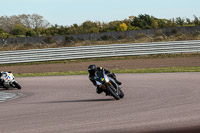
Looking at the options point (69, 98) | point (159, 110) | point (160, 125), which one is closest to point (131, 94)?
Result: point (69, 98)

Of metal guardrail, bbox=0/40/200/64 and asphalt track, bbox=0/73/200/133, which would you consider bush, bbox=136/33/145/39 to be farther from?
asphalt track, bbox=0/73/200/133

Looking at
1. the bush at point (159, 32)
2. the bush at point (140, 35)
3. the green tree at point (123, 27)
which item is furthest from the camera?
the green tree at point (123, 27)

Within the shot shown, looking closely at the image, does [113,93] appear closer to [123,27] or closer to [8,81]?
[8,81]

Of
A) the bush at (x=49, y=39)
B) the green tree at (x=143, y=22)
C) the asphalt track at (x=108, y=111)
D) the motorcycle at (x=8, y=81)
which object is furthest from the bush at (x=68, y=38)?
the asphalt track at (x=108, y=111)

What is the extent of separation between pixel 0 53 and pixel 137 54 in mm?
9711

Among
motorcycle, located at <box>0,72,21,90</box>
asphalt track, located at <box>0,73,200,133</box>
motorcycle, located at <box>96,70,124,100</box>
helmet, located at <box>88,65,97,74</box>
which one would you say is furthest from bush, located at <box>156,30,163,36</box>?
helmet, located at <box>88,65,97,74</box>

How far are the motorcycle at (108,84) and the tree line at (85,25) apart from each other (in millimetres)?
39417

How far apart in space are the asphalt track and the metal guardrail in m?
12.7

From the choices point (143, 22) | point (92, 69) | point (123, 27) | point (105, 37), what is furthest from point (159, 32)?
point (92, 69)

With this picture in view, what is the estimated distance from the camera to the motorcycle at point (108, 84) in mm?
12094

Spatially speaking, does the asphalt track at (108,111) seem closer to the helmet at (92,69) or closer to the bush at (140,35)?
the helmet at (92,69)

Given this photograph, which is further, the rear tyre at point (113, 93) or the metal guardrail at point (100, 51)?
the metal guardrail at point (100, 51)

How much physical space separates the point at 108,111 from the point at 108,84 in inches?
89.7

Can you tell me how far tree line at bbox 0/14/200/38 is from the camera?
178 feet
